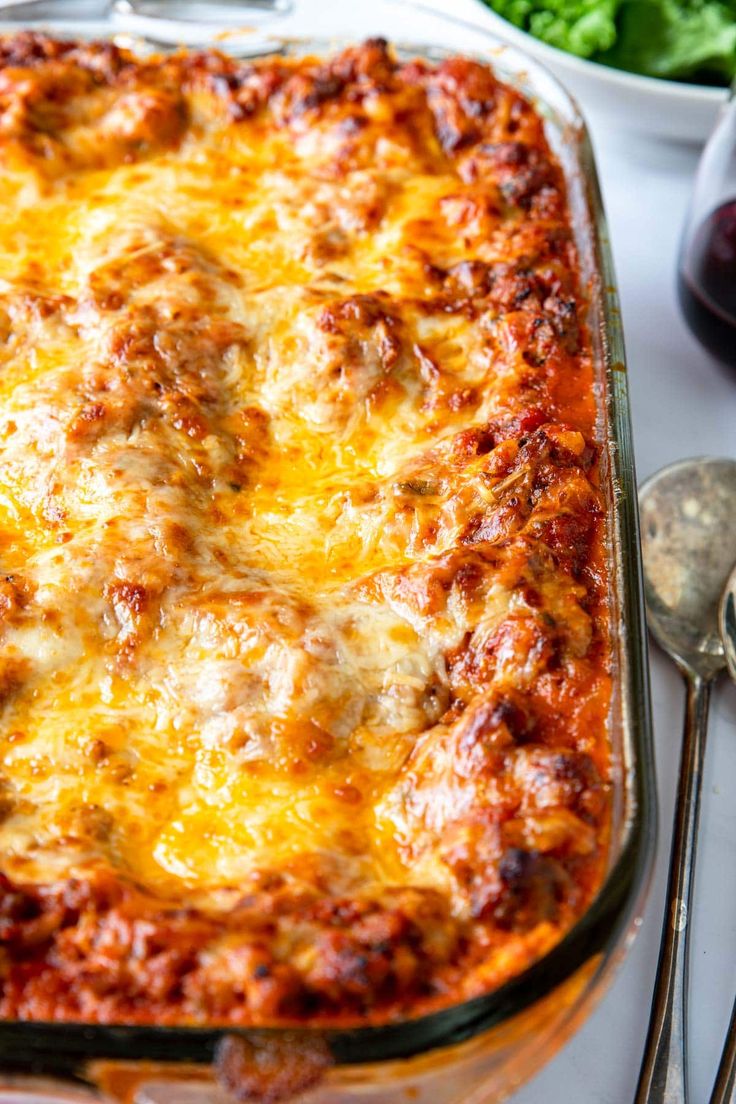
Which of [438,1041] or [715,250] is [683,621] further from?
[438,1041]

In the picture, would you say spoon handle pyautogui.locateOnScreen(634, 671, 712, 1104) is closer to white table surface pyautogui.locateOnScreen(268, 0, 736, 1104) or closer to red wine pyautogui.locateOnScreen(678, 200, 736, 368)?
white table surface pyautogui.locateOnScreen(268, 0, 736, 1104)

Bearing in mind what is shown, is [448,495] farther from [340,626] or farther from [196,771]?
[196,771]

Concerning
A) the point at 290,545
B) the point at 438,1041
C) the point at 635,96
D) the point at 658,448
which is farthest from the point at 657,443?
the point at 438,1041

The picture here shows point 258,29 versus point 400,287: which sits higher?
point 258,29

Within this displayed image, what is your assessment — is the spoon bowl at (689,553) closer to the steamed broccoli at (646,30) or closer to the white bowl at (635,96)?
the white bowl at (635,96)

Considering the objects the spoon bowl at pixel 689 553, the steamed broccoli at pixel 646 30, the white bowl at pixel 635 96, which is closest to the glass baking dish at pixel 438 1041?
the spoon bowl at pixel 689 553

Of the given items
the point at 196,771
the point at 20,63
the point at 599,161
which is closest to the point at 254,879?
the point at 196,771

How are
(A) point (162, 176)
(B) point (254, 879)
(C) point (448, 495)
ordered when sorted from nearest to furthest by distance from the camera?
(B) point (254, 879), (C) point (448, 495), (A) point (162, 176)
